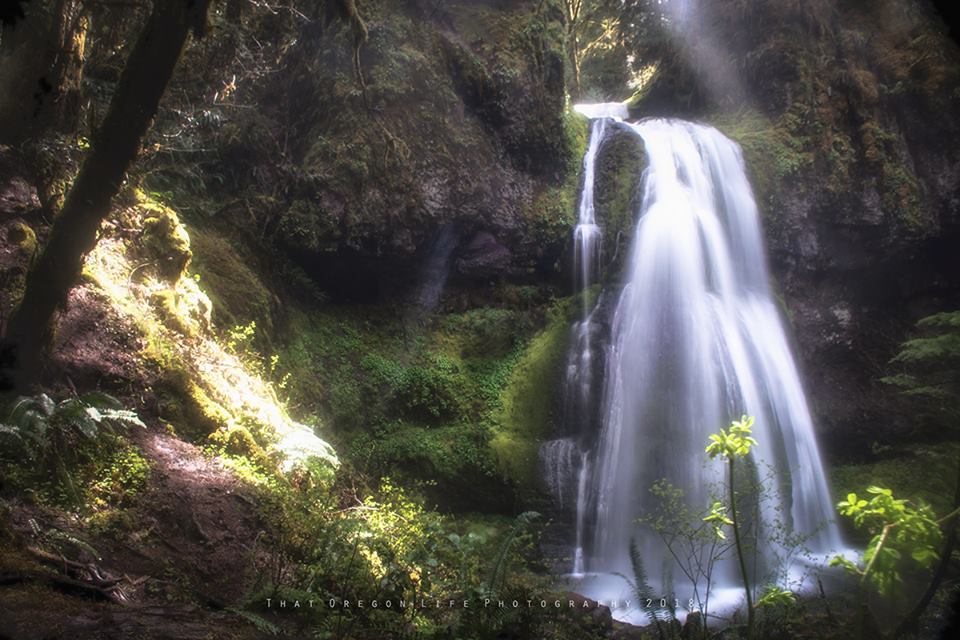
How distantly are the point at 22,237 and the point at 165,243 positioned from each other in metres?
1.67

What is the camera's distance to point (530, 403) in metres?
10.7

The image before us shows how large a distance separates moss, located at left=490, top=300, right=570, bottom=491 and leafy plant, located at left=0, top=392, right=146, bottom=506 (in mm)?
6507

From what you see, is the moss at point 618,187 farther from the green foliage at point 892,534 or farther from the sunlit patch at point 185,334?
the green foliage at point 892,534

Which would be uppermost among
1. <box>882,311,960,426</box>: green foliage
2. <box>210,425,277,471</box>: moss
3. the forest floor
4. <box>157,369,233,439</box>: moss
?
<box>882,311,960,426</box>: green foliage

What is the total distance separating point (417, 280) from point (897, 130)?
12.9 m

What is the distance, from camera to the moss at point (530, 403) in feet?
32.1

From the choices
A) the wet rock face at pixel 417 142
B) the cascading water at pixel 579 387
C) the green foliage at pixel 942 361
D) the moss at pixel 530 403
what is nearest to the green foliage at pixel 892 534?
the green foliage at pixel 942 361

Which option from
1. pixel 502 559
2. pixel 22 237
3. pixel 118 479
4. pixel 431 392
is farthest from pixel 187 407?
pixel 431 392

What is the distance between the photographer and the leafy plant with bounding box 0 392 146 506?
3768 mm

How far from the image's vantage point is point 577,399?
34.7 feet

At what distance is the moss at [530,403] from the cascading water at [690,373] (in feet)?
1.82

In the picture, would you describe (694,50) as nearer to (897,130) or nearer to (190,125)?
(897,130)

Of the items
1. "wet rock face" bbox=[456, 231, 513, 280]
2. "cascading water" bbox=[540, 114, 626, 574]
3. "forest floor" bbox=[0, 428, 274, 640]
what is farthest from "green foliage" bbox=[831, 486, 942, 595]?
"wet rock face" bbox=[456, 231, 513, 280]

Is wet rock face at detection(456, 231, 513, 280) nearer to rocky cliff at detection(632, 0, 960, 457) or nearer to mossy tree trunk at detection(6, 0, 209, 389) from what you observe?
rocky cliff at detection(632, 0, 960, 457)
